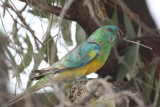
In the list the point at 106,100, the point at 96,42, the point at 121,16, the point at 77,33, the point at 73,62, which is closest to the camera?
the point at 106,100

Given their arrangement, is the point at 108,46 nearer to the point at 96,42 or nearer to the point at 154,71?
the point at 96,42

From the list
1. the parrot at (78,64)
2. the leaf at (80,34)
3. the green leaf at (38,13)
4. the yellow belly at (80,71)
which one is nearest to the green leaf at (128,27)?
the parrot at (78,64)

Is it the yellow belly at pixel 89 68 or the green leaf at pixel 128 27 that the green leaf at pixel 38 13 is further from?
the green leaf at pixel 128 27

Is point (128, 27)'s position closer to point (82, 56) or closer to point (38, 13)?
point (82, 56)

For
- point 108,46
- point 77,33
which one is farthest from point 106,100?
point 77,33

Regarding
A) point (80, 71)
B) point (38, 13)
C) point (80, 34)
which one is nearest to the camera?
point (80, 71)

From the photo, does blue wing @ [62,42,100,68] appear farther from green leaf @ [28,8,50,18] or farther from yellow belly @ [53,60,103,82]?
green leaf @ [28,8,50,18]

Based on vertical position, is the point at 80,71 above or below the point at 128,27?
below

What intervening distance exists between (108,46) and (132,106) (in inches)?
31.5

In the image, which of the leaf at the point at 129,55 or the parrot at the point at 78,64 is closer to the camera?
the parrot at the point at 78,64

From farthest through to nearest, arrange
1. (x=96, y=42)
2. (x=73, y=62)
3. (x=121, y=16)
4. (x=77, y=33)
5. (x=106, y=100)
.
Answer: (x=121, y=16), (x=77, y=33), (x=96, y=42), (x=73, y=62), (x=106, y=100)

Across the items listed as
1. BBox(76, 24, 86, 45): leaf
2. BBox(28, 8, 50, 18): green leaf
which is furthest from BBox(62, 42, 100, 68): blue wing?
BBox(28, 8, 50, 18): green leaf

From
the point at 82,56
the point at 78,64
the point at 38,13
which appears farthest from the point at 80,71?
the point at 38,13

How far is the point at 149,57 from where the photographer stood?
164 inches
